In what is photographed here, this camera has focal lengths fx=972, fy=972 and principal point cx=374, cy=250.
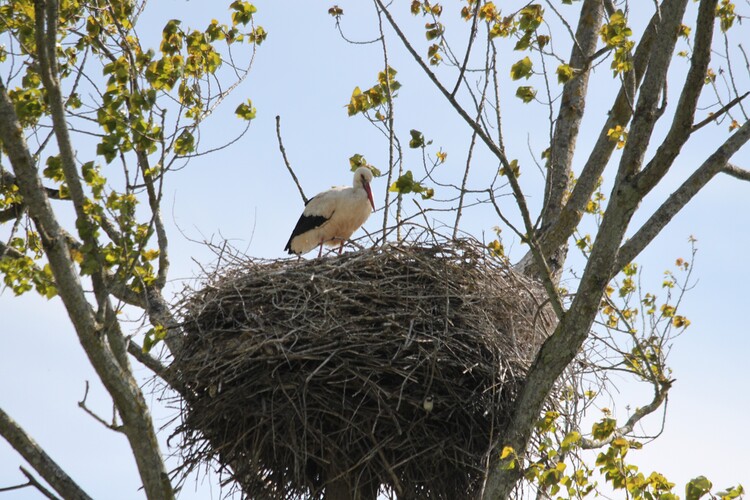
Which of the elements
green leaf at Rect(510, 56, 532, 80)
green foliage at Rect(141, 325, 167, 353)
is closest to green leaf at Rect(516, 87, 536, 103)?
green leaf at Rect(510, 56, 532, 80)

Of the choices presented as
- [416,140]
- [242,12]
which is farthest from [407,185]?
[242,12]

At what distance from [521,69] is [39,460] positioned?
12.1ft

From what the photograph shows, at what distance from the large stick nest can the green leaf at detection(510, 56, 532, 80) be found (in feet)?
4.33

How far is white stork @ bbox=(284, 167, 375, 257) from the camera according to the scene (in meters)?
9.16

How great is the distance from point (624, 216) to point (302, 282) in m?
2.18

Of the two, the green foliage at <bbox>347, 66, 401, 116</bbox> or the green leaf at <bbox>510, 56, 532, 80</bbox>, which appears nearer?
the green leaf at <bbox>510, 56, 532, 80</bbox>

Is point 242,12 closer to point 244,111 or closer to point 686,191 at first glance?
point 244,111

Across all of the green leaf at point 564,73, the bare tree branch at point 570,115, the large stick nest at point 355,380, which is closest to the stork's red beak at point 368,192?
the bare tree branch at point 570,115

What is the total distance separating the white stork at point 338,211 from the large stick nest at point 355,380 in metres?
2.75

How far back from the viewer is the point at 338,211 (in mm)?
9141

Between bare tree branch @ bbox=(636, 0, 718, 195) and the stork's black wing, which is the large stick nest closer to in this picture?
bare tree branch @ bbox=(636, 0, 718, 195)

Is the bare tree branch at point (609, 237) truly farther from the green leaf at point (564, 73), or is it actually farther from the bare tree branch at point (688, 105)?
the green leaf at point (564, 73)

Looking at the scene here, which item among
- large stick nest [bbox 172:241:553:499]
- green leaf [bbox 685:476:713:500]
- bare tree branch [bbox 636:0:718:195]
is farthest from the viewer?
large stick nest [bbox 172:241:553:499]

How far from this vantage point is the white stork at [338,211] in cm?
916
